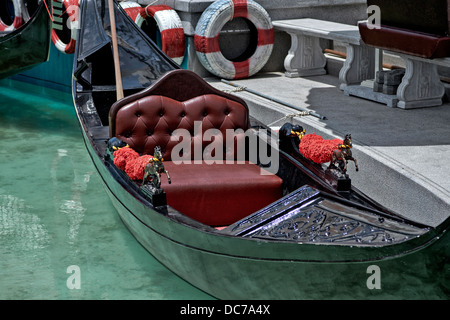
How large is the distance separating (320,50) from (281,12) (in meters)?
0.54

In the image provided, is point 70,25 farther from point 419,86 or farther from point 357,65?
point 419,86

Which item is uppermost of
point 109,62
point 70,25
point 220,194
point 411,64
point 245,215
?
point 70,25

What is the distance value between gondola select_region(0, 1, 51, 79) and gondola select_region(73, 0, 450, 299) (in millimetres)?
2187

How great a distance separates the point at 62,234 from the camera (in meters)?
4.15

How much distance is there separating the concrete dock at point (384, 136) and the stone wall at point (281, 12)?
0.48m

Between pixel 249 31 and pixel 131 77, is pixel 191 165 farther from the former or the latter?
pixel 249 31

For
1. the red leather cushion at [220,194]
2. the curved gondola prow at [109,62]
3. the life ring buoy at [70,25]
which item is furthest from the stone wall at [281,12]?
the red leather cushion at [220,194]

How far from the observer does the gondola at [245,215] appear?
7.79 ft

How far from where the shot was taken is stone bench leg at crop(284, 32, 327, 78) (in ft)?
21.5

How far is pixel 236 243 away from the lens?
2.64 m
